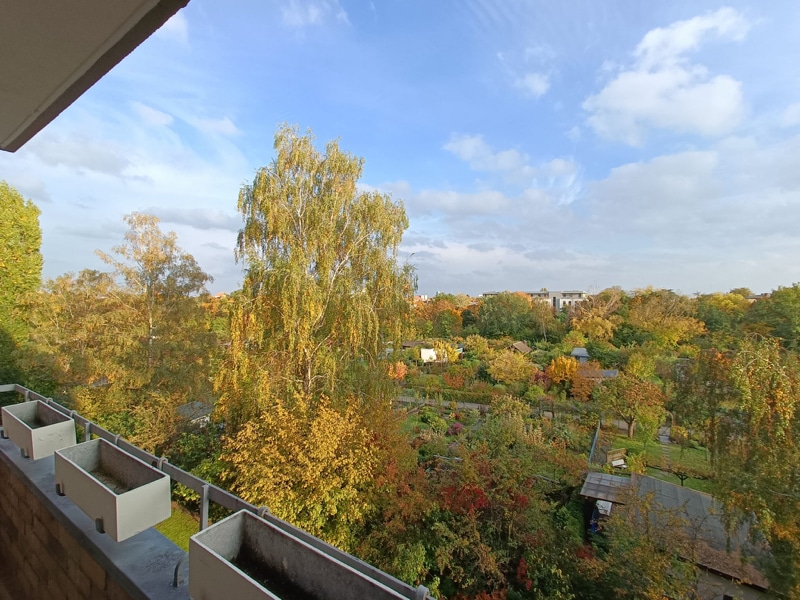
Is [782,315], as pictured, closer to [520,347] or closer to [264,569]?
[520,347]

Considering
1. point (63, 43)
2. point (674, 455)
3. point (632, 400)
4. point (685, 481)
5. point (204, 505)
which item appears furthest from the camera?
point (632, 400)

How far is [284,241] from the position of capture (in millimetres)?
7520

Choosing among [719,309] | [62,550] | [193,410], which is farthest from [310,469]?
[719,309]

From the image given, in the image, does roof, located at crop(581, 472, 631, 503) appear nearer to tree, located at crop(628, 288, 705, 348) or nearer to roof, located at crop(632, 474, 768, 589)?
roof, located at crop(632, 474, 768, 589)

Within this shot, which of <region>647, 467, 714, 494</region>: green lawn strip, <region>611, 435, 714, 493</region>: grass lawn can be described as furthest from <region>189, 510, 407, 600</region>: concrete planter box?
<region>647, 467, 714, 494</region>: green lawn strip

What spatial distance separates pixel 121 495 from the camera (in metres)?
1.34

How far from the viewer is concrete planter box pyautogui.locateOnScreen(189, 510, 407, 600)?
99 centimetres

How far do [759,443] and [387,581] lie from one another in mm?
6731

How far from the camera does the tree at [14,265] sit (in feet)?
29.5

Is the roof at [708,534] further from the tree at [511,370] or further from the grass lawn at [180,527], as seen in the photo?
the tree at [511,370]

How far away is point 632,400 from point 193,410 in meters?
13.6

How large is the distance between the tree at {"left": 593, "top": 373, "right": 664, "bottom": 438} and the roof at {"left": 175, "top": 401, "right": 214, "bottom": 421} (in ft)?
42.5

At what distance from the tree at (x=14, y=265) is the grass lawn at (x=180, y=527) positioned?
17.5 feet

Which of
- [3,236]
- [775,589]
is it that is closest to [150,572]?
[775,589]
